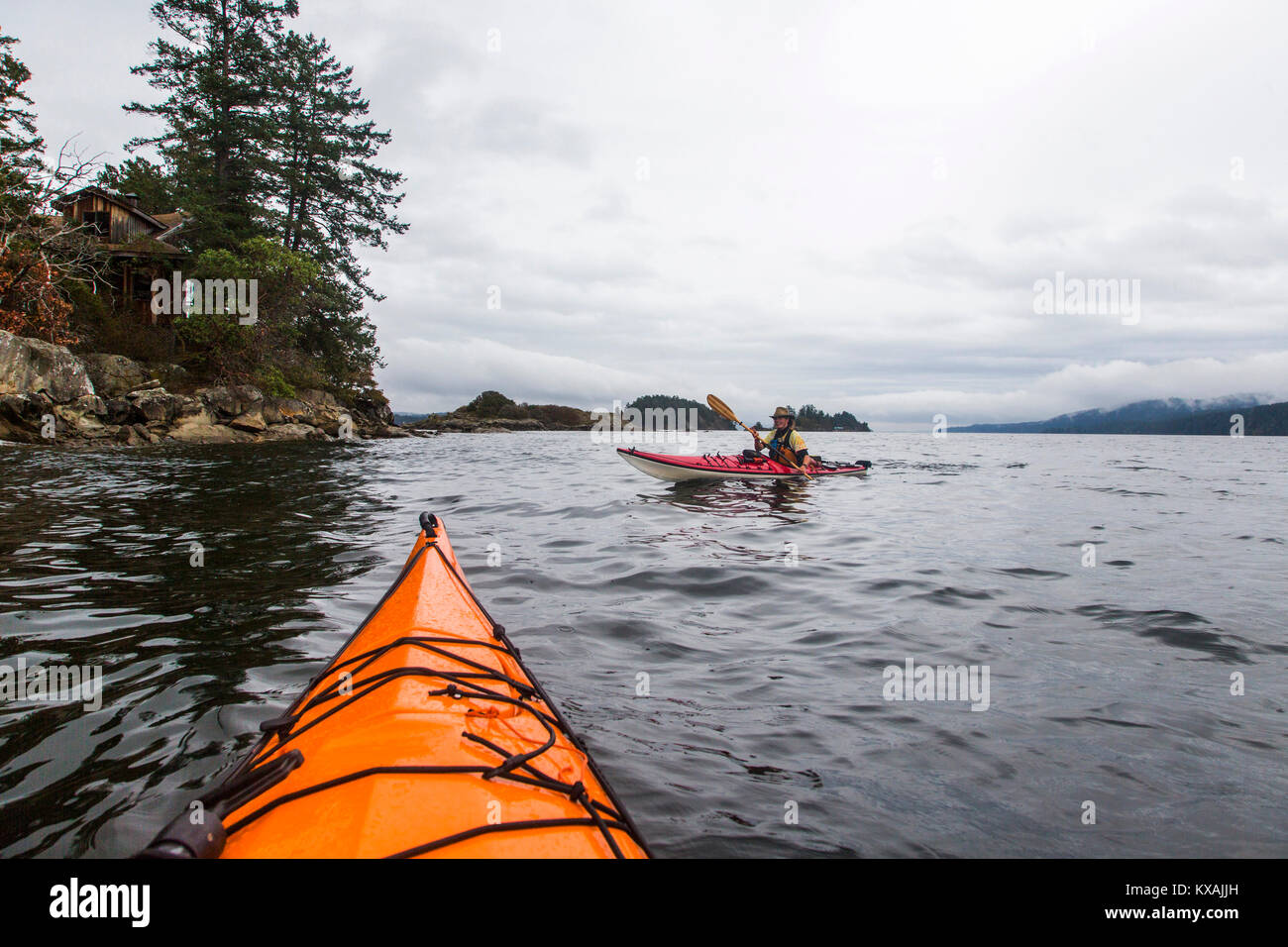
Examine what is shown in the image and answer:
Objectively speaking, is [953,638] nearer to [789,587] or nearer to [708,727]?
[789,587]

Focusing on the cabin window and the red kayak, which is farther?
the cabin window

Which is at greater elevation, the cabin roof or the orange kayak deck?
the cabin roof

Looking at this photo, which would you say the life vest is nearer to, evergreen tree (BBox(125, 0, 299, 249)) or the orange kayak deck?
the orange kayak deck

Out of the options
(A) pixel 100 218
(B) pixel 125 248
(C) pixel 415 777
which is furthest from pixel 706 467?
(A) pixel 100 218

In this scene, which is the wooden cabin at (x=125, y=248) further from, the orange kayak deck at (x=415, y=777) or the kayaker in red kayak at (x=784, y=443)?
the orange kayak deck at (x=415, y=777)

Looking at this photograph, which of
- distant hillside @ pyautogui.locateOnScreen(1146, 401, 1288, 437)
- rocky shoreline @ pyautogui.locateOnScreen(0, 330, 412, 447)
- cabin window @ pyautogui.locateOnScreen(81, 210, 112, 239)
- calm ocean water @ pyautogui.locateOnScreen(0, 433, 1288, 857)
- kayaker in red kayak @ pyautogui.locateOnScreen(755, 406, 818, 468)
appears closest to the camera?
calm ocean water @ pyautogui.locateOnScreen(0, 433, 1288, 857)

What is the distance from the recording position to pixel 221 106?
102 feet

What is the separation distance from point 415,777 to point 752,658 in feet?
10.5

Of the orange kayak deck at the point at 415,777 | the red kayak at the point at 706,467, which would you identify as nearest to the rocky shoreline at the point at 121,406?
the red kayak at the point at 706,467

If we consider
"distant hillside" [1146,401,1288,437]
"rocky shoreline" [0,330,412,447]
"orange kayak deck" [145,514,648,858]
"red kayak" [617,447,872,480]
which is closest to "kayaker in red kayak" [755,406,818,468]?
"red kayak" [617,447,872,480]

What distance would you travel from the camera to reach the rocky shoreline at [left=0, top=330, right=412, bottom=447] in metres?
18.5

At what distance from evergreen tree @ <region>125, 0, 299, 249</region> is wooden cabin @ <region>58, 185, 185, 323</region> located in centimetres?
181

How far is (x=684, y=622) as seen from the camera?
5719 mm
